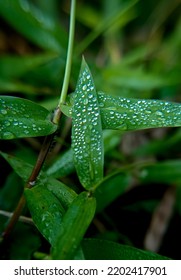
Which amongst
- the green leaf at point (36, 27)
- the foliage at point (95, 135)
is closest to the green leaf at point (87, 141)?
the foliage at point (95, 135)

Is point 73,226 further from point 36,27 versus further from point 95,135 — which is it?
point 36,27

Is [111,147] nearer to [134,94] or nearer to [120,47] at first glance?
[134,94]

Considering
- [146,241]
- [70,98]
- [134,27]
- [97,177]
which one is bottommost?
[146,241]

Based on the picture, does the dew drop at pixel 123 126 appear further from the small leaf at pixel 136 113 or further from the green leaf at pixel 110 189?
the green leaf at pixel 110 189

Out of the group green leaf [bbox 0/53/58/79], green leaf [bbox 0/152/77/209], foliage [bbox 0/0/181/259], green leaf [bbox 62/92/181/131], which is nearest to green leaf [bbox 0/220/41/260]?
foliage [bbox 0/0/181/259]

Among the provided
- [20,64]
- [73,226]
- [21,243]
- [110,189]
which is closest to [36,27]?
[20,64]
